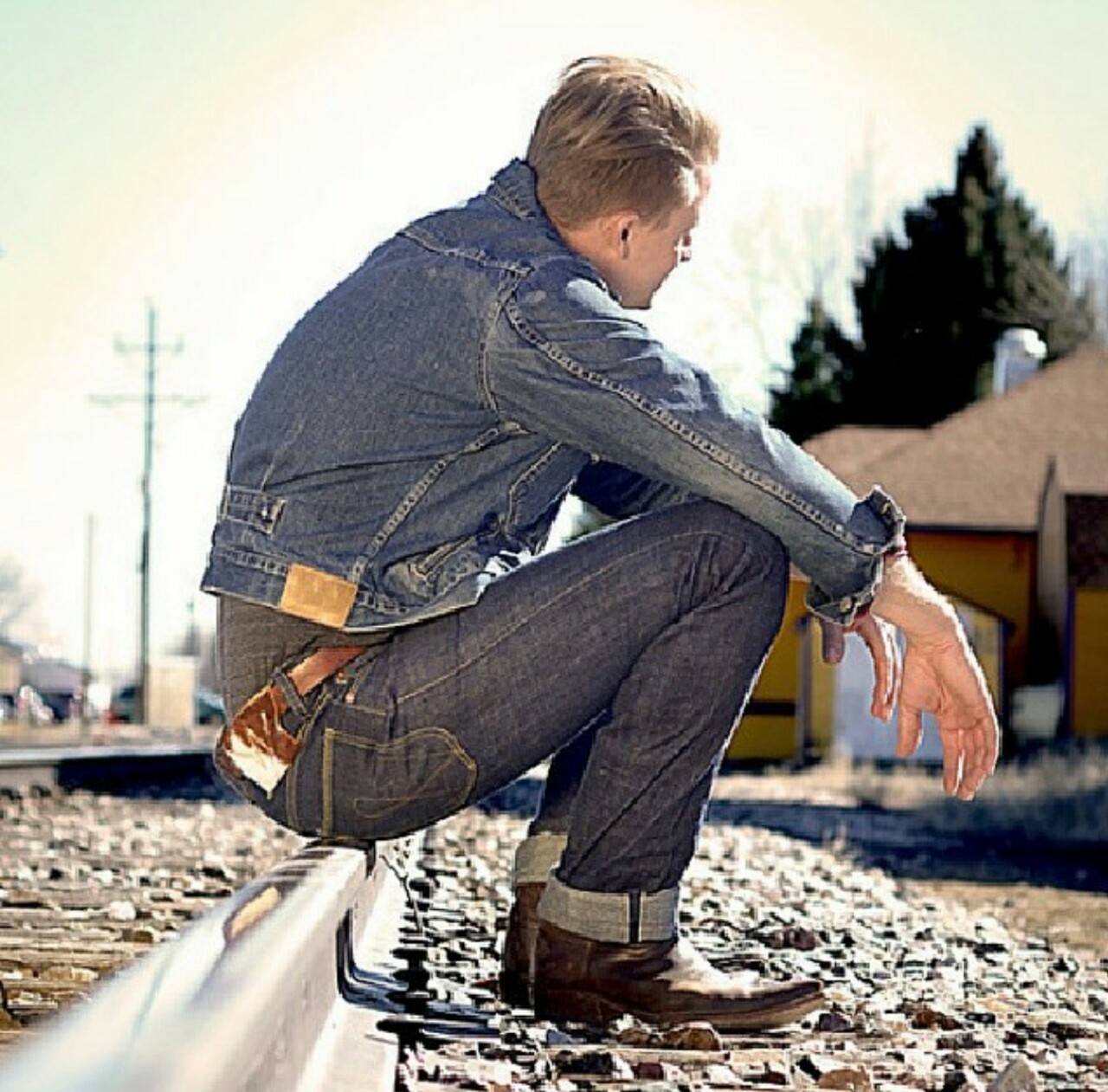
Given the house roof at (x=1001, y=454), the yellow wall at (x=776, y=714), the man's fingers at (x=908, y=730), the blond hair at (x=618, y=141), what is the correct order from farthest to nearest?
1. the yellow wall at (x=776, y=714)
2. the house roof at (x=1001, y=454)
3. the man's fingers at (x=908, y=730)
4. the blond hair at (x=618, y=141)

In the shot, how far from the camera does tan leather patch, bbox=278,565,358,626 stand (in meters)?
3.13

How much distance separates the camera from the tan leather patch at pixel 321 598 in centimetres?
313

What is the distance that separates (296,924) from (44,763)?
13.2 meters

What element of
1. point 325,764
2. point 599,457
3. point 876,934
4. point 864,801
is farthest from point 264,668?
point 864,801

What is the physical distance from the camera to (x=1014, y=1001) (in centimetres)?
426

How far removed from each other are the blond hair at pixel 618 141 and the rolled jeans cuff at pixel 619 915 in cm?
100

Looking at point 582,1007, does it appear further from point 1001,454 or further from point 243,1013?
point 1001,454

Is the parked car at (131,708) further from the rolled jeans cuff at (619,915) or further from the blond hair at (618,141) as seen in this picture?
the blond hair at (618,141)

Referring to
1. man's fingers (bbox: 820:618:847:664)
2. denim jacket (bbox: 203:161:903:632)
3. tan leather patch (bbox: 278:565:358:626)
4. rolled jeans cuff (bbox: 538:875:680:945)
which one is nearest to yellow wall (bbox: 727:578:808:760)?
man's fingers (bbox: 820:618:847:664)

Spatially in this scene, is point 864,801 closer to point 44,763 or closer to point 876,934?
point 44,763

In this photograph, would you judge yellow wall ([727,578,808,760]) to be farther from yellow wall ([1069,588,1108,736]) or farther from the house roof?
yellow wall ([1069,588,1108,736])

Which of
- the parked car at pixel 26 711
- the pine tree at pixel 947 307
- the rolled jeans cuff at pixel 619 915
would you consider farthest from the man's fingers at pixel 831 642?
the parked car at pixel 26 711

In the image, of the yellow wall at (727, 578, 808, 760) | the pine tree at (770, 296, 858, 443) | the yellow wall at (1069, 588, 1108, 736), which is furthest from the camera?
the pine tree at (770, 296, 858, 443)

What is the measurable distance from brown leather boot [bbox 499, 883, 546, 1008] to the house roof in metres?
24.7
